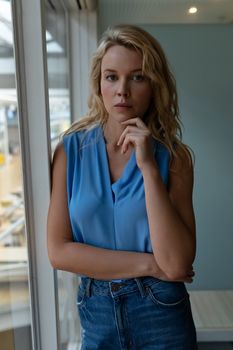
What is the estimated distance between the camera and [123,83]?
92cm

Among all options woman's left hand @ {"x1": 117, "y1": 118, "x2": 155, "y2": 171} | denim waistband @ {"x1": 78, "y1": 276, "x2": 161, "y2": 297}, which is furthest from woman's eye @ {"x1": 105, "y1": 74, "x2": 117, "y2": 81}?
denim waistband @ {"x1": 78, "y1": 276, "x2": 161, "y2": 297}

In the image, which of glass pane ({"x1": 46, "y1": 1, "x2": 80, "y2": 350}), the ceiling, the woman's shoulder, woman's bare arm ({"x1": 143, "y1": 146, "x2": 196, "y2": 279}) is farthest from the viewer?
the ceiling

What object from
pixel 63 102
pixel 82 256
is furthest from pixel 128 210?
pixel 63 102

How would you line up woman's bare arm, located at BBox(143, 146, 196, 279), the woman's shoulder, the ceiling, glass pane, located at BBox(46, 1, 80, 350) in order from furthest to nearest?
1. the ceiling
2. glass pane, located at BBox(46, 1, 80, 350)
3. the woman's shoulder
4. woman's bare arm, located at BBox(143, 146, 196, 279)

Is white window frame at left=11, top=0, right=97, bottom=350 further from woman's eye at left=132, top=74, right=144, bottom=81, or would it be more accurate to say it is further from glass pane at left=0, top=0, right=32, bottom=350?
woman's eye at left=132, top=74, right=144, bottom=81

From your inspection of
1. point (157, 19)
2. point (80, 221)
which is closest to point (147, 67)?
point (80, 221)

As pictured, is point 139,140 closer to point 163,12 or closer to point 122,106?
point 122,106

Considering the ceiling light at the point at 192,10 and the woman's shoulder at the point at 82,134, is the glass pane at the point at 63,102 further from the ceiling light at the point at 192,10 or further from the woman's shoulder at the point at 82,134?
the ceiling light at the point at 192,10

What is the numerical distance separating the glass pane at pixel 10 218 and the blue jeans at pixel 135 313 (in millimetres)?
185

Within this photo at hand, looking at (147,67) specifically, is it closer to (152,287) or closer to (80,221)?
(80,221)

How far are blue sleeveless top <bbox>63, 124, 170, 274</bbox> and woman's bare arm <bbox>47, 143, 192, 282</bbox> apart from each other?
2 centimetres

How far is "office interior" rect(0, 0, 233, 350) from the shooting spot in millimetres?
981

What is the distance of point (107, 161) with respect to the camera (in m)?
1.00

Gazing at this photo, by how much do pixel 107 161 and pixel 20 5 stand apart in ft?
1.50
